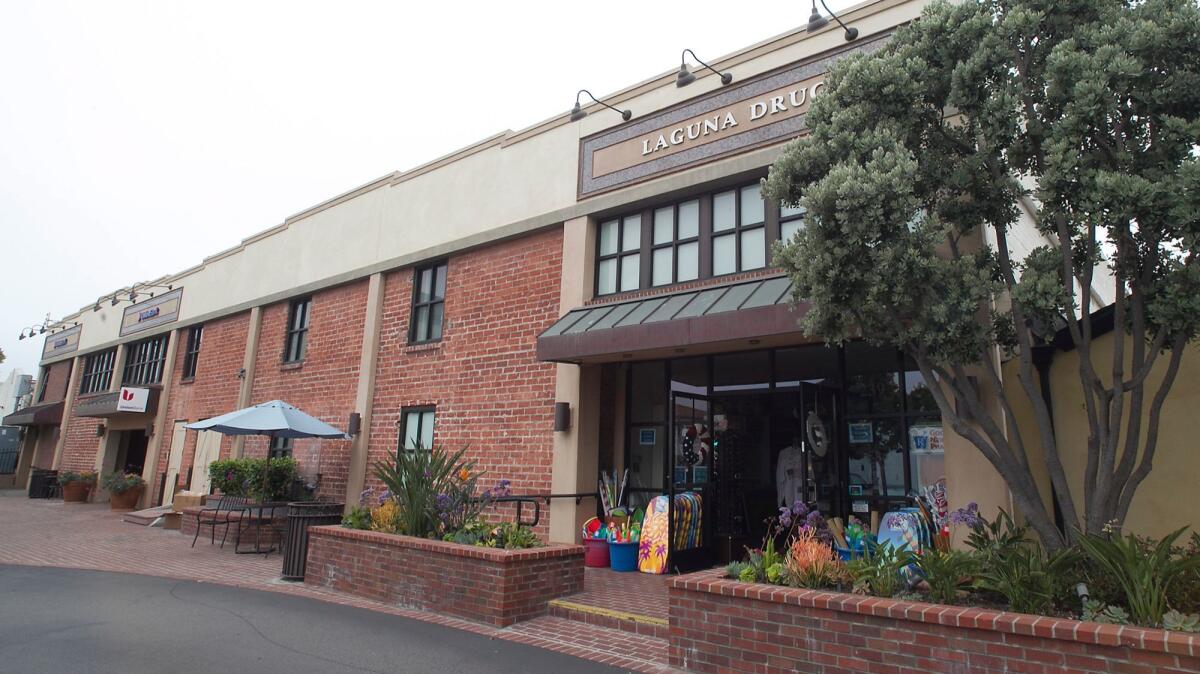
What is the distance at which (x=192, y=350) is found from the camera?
19.8 meters

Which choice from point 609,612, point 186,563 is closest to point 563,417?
point 609,612

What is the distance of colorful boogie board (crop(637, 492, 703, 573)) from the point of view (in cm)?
910

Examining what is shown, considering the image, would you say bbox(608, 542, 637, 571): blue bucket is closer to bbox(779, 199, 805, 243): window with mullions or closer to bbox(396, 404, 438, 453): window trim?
bbox(396, 404, 438, 453): window trim

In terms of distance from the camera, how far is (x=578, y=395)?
33.5ft

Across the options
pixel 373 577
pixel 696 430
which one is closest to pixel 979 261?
pixel 696 430

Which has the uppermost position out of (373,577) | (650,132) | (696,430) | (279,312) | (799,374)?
(650,132)

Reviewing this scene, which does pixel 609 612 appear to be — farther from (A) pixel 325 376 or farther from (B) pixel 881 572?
(A) pixel 325 376

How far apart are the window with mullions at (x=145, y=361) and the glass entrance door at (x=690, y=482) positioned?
1782 cm

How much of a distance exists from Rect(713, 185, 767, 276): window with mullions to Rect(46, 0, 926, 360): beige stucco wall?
0.41m

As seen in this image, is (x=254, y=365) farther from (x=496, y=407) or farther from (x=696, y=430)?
(x=696, y=430)

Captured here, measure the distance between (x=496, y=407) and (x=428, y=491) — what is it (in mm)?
3164

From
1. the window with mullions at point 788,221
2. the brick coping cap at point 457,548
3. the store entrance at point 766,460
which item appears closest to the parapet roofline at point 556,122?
the window with mullions at point 788,221

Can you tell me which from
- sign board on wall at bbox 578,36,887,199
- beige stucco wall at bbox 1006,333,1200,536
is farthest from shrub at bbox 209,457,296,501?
beige stucco wall at bbox 1006,333,1200,536

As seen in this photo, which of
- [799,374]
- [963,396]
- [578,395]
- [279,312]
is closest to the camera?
[963,396]
